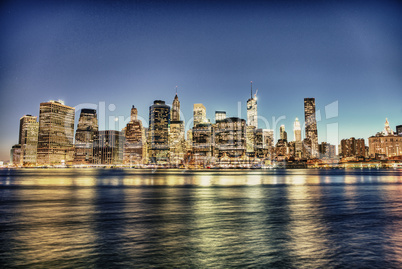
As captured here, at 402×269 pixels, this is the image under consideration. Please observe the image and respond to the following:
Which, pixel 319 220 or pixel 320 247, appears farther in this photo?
pixel 319 220

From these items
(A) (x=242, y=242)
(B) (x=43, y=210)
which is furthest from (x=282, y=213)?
(B) (x=43, y=210)

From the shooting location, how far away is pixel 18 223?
2306 centimetres

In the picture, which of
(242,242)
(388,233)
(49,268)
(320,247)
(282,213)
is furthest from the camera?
(282,213)

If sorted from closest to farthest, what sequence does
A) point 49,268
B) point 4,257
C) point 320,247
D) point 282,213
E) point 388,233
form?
point 49,268
point 4,257
point 320,247
point 388,233
point 282,213

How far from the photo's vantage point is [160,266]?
12.9 m

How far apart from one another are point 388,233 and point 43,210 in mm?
27795

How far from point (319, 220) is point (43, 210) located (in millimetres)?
24046

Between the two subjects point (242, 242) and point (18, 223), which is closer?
point (242, 242)

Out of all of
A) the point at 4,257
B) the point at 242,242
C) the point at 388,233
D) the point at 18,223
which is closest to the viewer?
the point at 4,257

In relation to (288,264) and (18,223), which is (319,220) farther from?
(18,223)

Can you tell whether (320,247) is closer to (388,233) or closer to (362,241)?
(362,241)

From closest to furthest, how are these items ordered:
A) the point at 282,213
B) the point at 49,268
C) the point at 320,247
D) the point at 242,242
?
1. the point at 49,268
2. the point at 320,247
3. the point at 242,242
4. the point at 282,213

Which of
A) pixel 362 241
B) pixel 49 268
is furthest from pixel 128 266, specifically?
pixel 362 241

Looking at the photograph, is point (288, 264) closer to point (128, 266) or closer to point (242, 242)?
point (242, 242)
